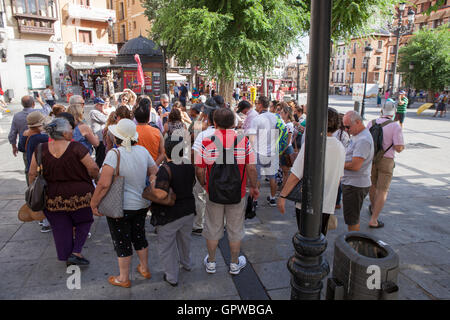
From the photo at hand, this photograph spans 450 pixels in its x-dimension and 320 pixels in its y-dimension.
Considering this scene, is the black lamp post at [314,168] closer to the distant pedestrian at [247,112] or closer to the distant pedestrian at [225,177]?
the distant pedestrian at [225,177]

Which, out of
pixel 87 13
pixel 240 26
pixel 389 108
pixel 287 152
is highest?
pixel 87 13

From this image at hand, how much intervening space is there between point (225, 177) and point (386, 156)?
2.80 meters

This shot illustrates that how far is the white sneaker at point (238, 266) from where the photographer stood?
364cm

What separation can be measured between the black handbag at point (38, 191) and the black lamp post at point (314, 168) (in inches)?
108

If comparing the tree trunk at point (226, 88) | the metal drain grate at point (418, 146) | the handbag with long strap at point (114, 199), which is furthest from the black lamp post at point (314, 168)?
the metal drain grate at point (418, 146)

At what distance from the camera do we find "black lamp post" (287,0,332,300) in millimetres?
2344

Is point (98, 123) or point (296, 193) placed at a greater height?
point (98, 123)

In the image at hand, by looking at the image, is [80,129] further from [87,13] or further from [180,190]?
[87,13]

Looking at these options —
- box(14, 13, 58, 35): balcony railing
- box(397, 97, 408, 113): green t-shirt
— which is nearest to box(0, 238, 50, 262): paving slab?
box(397, 97, 408, 113): green t-shirt

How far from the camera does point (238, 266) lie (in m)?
3.70

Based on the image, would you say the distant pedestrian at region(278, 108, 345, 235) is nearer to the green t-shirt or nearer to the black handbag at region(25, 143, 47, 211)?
the black handbag at region(25, 143, 47, 211)

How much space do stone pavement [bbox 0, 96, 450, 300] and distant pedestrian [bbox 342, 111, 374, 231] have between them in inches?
25.5

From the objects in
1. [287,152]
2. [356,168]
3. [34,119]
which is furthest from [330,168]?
[34,119]
